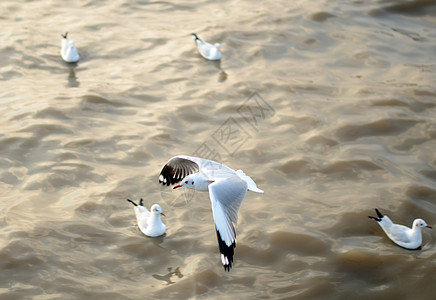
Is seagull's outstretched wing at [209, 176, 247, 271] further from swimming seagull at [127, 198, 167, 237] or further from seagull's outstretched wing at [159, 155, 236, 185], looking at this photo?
swimming seagull at [127, 198, 167, 237]

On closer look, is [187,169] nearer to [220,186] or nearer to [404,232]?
[220,186]

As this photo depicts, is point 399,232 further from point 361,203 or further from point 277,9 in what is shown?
point 277,9

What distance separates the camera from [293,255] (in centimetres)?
555

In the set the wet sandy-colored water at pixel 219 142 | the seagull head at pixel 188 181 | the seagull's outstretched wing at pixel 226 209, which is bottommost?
the wet sandy-colored water at pixel 219 142

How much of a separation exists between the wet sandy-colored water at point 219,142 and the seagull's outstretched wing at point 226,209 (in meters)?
0.62

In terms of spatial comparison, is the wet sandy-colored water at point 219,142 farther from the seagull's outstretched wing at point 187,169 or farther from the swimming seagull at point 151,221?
the seagull's outstretched wing at point 187,169

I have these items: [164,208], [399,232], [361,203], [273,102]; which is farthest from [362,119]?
[164,208]

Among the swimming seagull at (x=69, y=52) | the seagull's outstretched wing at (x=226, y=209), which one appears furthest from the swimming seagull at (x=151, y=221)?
the swimming seagull at (x=69, y=52)

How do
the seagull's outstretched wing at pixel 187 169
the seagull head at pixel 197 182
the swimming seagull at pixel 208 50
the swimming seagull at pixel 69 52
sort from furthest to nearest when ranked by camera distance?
the swimming seagull at pixel 208 50 < the swimming seagull at pixel 69 52 < the seagull's outstretched wing at pixel 187 169 < the seagull head at pixel 197 182

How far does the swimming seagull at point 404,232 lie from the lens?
543 cm

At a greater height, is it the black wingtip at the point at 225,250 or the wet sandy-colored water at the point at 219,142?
the black wingtip at the point at 225,250

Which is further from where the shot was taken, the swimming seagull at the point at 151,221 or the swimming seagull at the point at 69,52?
the swimming seagull at the point at 69,52

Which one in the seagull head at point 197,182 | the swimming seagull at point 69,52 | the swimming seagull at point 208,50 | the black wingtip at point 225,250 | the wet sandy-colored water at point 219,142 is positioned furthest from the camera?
the swimming seagull at point 208,50

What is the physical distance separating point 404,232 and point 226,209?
184 cm
